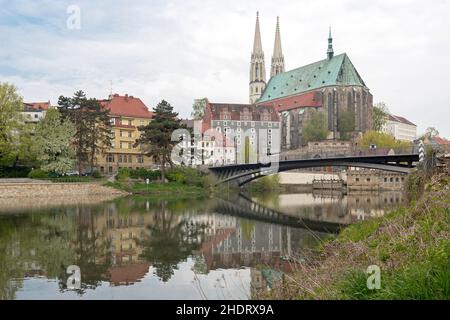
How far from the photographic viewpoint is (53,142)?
53.9 meters

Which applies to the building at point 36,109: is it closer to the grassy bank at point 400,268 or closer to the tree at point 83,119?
the tree at point 83,119

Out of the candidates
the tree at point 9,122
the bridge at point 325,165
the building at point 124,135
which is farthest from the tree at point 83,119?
the bridge at point 325,165

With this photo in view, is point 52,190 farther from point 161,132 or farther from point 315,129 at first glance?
point 315,129

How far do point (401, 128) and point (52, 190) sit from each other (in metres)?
124

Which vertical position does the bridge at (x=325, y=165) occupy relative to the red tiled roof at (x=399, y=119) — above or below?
below

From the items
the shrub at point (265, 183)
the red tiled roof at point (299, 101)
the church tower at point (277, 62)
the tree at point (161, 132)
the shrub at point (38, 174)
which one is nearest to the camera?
the shrub at point (38, 174)

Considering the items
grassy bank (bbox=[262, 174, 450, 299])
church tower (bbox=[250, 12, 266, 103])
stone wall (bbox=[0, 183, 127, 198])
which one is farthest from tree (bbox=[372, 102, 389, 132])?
grassy bank (bbox=[262, 174, 450, 299])

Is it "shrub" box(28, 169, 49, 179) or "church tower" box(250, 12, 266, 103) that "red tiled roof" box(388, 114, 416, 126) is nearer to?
"church tower" box(250, 12, 266, 103)

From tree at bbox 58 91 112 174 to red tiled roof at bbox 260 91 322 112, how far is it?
6004cm

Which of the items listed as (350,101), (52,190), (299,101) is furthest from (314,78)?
(52,190)

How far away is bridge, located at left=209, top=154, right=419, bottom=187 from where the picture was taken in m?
35.2

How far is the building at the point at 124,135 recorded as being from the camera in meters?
75.8

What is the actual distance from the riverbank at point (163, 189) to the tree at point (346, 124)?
4799 cm
